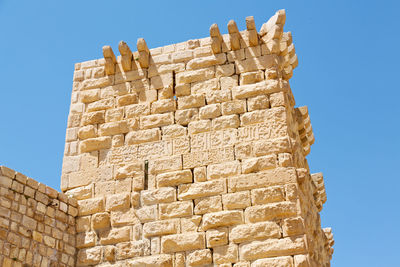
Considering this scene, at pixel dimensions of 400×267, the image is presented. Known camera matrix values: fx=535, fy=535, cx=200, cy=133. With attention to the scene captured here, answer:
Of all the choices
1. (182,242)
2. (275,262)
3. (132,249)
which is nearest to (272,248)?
(275,262)

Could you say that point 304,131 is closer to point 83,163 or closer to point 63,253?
point 83,163

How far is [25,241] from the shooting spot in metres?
6.39

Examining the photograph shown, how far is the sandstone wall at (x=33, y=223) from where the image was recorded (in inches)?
245

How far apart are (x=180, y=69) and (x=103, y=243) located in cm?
267

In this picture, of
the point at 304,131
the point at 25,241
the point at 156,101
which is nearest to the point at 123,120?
the point at 156,101

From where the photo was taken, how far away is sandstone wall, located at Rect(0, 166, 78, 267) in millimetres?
6215

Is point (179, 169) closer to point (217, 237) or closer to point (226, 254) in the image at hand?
point (217, 237)

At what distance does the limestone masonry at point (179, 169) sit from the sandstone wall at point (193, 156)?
0.05 ft

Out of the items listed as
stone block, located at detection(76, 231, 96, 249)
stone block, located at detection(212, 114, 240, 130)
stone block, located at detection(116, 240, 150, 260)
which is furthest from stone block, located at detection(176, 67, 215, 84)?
stone block, located at detection(76, 231, 96, 249)

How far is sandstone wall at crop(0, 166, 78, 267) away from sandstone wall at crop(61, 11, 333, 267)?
0.70 ft

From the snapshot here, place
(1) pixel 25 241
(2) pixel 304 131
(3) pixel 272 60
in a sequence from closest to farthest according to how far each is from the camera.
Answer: (1) pixel 25 241, (3) pixel 272 60, (2) pixel 304 131

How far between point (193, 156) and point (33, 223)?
218 cm

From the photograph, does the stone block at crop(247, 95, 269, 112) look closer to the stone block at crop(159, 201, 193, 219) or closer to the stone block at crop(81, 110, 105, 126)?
the stone block at crop(159, 201, 193, 219)

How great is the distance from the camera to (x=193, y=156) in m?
7.05
